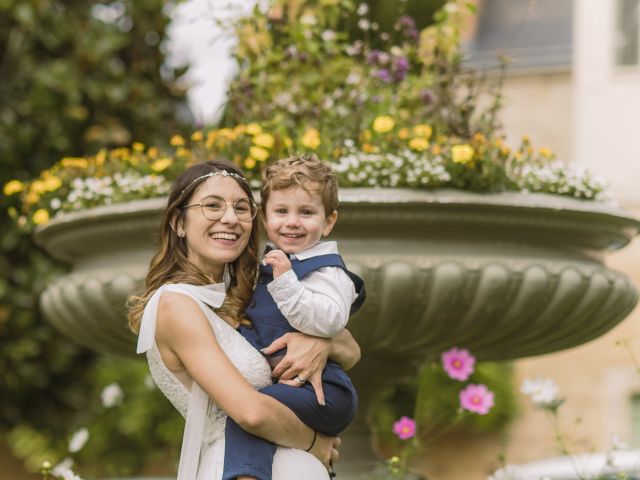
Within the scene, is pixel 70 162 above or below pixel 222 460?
above

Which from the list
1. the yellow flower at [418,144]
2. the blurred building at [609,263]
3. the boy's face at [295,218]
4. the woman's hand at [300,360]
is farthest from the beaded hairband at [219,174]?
the blurred building at [609,263]

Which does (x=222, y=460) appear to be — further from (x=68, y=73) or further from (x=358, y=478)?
(x=68, y=73)

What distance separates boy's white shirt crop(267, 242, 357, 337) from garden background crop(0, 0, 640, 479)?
2.36 metres

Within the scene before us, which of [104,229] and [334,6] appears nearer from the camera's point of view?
[104,229]

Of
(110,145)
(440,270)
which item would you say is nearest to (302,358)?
(440,270)

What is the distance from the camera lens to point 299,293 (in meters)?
1.93

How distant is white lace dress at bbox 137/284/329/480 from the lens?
196 centimetres

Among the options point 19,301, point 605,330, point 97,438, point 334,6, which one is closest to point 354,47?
point 334,6

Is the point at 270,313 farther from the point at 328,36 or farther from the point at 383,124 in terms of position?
the point at 328,36

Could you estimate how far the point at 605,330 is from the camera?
10.7 feet

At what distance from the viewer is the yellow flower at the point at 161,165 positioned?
10.3 feet

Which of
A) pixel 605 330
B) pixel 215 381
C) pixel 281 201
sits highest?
pixel 281 201

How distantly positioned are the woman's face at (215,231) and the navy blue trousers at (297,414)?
29cm

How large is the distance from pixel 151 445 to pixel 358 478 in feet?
13.2
